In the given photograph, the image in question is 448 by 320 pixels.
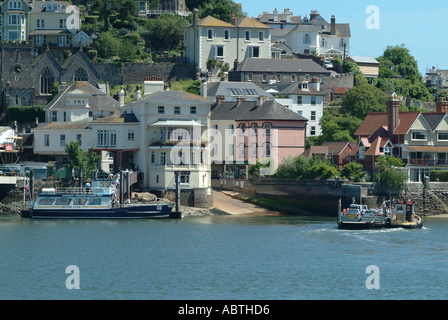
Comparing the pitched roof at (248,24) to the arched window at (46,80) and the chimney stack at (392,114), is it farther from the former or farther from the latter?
the chimney stack at (392,114)

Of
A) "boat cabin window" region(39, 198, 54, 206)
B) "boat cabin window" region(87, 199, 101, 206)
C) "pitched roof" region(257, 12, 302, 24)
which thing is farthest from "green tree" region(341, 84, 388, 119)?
"pitched roof" region(257, 12, 302, 24)

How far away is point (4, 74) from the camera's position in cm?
11869

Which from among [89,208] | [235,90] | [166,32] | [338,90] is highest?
Answer: [166,32]

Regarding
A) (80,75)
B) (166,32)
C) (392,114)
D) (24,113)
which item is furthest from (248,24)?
(392,114)

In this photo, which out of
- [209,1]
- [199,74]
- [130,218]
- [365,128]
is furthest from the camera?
[209,1]

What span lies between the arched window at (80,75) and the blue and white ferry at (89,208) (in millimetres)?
39080

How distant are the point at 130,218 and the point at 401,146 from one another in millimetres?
32784

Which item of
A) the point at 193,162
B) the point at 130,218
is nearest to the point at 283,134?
the point at 193,162

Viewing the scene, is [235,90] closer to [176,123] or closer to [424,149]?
[176,123]

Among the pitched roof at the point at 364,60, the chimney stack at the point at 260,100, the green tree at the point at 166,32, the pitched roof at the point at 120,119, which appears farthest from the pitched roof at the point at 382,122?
the green tree at the point at 166,32

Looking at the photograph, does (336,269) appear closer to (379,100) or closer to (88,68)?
(379,100)

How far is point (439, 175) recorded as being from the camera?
92938mm

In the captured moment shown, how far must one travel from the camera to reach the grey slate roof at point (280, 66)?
126125 millimetres

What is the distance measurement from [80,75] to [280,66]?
30065 mm
